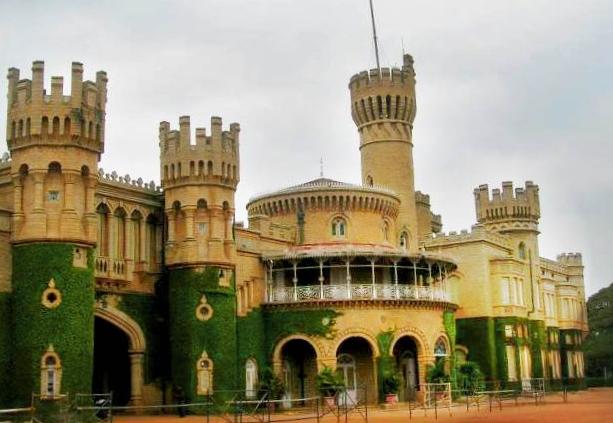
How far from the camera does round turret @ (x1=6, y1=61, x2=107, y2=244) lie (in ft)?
116

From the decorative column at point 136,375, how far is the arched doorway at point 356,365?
35.6ft

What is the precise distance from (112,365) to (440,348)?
18050 mm

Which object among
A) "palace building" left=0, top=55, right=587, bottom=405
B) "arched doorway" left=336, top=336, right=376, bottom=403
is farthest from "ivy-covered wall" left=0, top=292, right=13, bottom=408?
"arched doorway" left=336, top=336, right=376, bottom=403

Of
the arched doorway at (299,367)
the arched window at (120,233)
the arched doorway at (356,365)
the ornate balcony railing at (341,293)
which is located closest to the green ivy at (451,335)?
the ornate balcony railing at (341,293)

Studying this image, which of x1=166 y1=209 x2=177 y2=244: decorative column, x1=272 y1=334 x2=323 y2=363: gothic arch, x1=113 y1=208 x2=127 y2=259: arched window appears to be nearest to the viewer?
x1=113 y1=208 x2=127 y2=259: arched window

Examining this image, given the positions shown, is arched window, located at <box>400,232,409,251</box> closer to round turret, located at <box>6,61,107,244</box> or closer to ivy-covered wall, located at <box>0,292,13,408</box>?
round turret, located at <box>6,61,107,244</box>

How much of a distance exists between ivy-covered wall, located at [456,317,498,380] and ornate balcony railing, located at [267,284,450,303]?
13.6m

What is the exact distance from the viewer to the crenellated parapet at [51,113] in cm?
3591

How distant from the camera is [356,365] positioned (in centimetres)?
4728

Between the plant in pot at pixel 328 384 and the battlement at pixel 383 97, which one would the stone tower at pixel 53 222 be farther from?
the battlement at pixel 383 97

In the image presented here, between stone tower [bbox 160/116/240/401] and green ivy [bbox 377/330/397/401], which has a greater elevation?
stone tower [bbox 160/116/240/401]

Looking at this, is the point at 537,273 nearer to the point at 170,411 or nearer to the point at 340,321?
the point at 340,321

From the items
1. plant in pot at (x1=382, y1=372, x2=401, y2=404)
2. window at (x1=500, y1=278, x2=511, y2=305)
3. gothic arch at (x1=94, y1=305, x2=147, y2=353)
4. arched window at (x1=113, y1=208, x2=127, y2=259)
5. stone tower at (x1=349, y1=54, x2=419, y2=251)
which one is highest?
stone tower at (x1=349, y1=54, x2=419, y2=251)

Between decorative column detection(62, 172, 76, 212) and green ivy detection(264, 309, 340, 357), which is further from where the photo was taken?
green ivy detection(264, 309, 340, 357)
